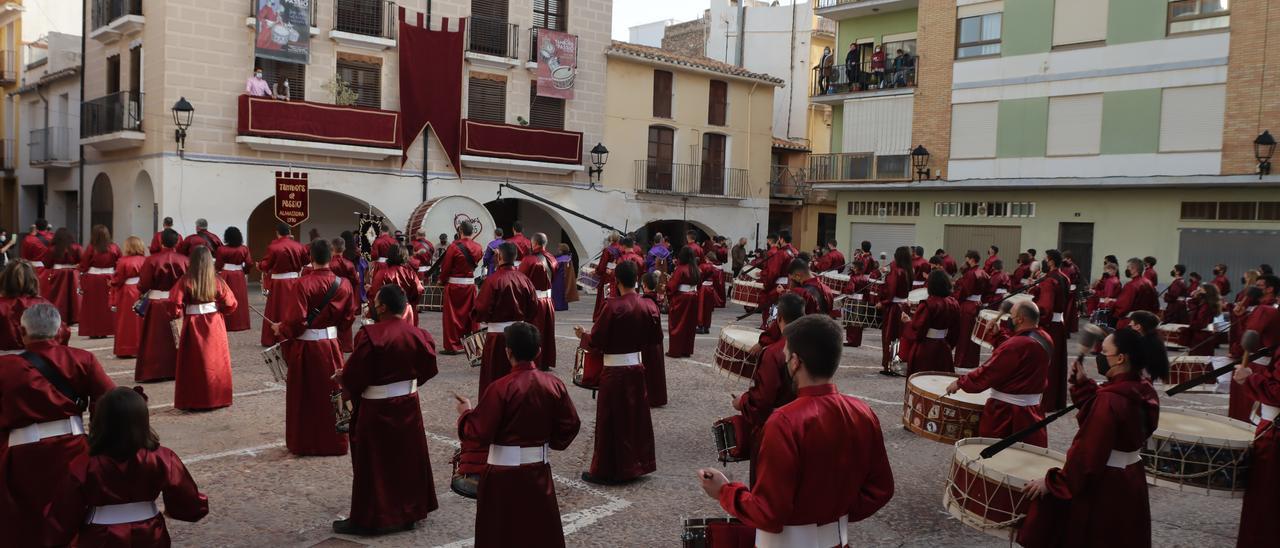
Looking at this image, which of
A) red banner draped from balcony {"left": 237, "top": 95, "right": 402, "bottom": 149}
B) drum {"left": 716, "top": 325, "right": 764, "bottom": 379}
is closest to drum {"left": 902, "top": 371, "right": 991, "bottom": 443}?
drum {"left": 716, "top": 325, "right": 764, "bottom": 379}

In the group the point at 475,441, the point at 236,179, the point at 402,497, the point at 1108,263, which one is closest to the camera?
the point at 475,441

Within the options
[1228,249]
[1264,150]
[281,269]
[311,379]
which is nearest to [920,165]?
[1228,249]

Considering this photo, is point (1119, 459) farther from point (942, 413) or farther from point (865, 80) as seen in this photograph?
point (865, 80)

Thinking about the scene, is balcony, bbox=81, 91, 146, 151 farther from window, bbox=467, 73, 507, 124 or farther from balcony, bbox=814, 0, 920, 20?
balcony, bbox=814, 0, 920, 20

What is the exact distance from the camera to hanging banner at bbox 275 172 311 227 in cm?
2055

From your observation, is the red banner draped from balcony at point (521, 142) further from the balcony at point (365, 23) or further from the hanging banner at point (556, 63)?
the balcony at point (365, 23)

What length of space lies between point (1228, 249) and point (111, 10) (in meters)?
27.4

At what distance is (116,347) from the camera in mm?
12422

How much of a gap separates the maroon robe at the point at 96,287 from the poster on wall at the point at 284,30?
358 inches

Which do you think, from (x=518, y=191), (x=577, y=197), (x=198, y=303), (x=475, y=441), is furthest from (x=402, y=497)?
(x=577, y=197)

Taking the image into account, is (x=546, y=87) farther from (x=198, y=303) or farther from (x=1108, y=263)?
(x=198, y=303)

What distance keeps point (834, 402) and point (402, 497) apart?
359cm

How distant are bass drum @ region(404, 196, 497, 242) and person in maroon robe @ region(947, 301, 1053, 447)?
16727 millimetres

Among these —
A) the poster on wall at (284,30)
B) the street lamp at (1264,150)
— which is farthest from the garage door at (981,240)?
the poster on wall at (284,30)
